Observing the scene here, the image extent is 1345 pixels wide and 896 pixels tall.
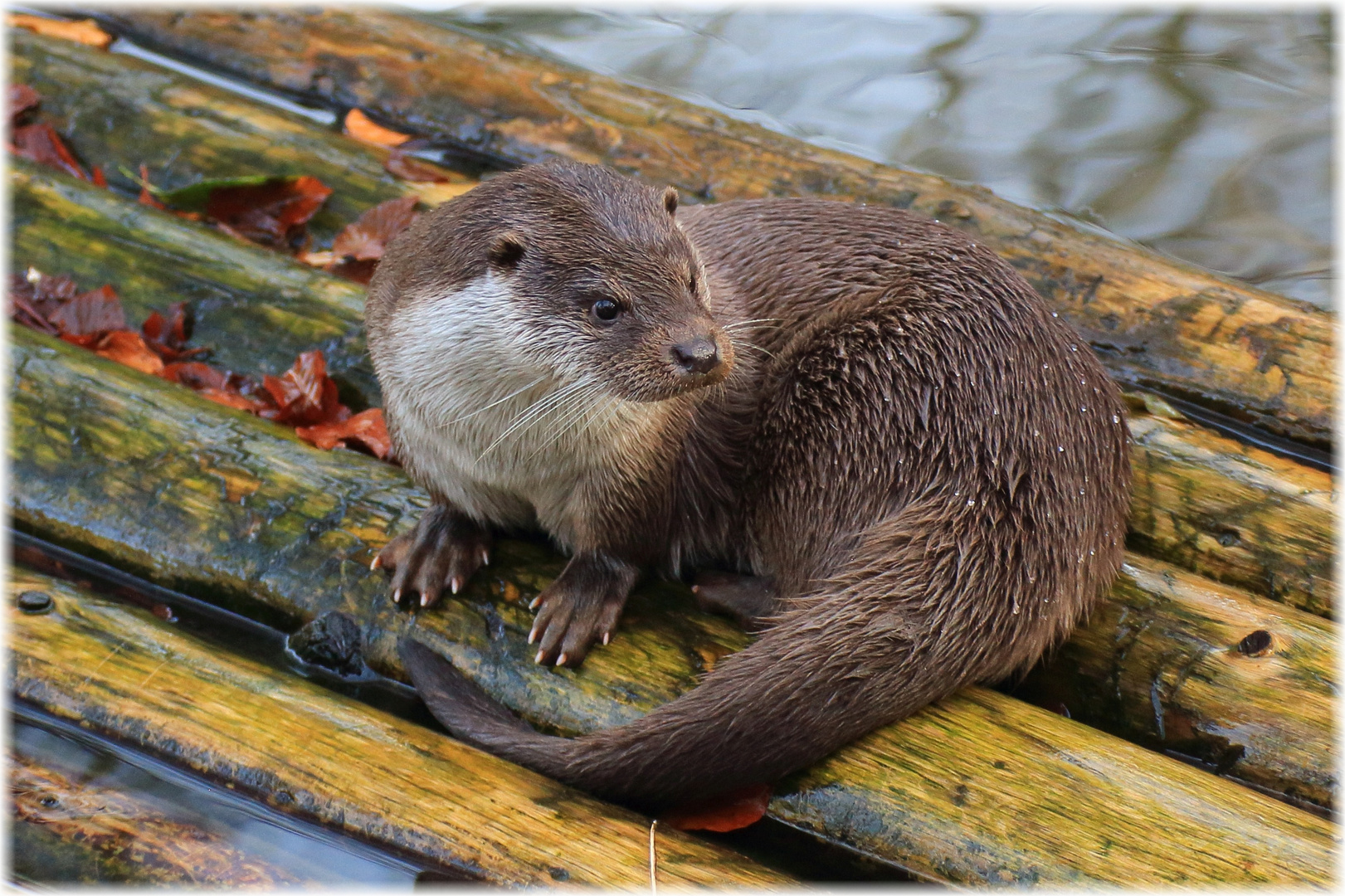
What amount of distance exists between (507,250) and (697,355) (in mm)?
352

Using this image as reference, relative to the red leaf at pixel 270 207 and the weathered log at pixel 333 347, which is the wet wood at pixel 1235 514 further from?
the red leaf at pixel 270 207

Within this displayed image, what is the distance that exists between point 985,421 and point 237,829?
1302mm

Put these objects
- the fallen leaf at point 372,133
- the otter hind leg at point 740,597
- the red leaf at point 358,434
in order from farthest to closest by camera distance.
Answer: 1. the fallen leaf at point 372,133
2. the red leaf at point 358,434
3. the otter hind leg at point 740,597

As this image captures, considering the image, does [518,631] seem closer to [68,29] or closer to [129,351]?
[129,351]

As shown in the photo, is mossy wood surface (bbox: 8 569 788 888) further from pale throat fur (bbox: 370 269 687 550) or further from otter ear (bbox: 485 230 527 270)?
otter ear (bbox: 485 230 527 270)

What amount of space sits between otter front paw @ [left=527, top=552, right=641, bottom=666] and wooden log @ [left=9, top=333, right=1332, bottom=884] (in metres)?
0.03

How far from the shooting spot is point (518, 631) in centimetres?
214

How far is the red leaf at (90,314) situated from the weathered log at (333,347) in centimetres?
4

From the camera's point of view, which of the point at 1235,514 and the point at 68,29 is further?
the point at 68,29

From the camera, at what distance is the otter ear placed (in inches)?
75.6

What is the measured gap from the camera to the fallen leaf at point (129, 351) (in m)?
2.70

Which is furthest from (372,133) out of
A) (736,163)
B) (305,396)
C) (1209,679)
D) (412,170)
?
(1209,679)

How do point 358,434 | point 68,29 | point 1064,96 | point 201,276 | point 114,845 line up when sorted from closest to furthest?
point 114,845, point 358,434, point 201,276, point 68,29, point 1064,96

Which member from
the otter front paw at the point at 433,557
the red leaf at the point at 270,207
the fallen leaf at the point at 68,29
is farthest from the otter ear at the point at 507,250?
the fallen leaf at the point at 68,29
